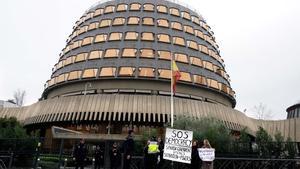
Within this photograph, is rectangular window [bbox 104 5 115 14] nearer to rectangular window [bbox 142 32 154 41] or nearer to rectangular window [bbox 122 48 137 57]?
rectangular window [bbox 142 32 154 41]

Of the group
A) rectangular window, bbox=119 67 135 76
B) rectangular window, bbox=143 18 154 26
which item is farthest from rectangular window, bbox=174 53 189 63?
rectangular window, bbox=143 18 154 26

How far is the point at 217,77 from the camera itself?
5181cm

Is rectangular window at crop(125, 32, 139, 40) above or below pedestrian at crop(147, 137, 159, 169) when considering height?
above

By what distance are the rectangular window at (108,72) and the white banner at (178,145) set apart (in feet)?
Answer: 99.7

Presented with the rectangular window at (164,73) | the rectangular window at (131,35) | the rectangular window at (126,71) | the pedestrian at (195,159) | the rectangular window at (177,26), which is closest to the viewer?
the pedestrian at (195,159)

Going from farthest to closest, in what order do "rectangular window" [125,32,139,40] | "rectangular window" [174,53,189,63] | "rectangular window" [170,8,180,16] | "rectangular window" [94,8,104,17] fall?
"rectangular window" [94,8,104,17] < "rectangular window" [170,8,180,16] < "rectangular window" [125,32,139,40] < "rectangular window" [174,53,189,63]

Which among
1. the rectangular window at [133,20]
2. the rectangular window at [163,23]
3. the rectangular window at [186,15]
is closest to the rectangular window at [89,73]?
the rectangular window at [133,20]

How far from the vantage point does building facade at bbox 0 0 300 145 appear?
138 ft

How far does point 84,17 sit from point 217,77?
80.6 ft

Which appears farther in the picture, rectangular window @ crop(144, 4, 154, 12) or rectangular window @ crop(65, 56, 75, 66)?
rectangular window @ crop(144, 4, 154, 12)

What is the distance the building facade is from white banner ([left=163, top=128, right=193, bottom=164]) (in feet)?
76.7

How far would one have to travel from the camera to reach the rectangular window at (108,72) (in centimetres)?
4608

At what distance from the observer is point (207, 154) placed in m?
15.8

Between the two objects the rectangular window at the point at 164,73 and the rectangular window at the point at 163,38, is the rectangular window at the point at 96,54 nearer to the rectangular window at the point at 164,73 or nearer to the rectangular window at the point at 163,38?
the rectangular window at the point at 163,38
